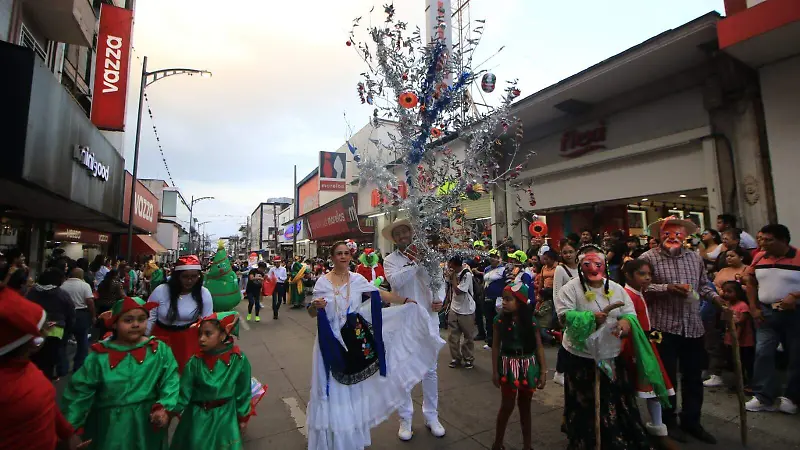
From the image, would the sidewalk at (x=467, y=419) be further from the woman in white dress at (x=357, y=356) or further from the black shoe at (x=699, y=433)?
the woman in white dress at (x=357, y=356)

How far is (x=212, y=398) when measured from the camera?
2.80 m

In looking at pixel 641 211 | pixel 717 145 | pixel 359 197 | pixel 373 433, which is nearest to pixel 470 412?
pixel 373 433

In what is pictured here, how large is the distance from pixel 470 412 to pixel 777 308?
357 centimetres

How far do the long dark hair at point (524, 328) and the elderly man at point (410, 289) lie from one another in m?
0.65

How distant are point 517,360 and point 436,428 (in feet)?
3.79

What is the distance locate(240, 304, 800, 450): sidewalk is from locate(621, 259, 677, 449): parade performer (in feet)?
1.32

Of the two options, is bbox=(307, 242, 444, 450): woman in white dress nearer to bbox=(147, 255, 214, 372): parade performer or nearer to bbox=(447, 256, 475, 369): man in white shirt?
bbox=(147, 255, 214, 372): parade performer

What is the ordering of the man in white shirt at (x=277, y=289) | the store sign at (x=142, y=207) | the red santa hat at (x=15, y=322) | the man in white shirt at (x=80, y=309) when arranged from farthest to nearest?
the store sign at (x=142, y=207), the man in white shirt at (x=277, y=289), the man in white shirt at (x=80, y=309), the red santa hat at (x=15, y=322)

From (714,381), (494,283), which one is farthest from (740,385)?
(494,283)

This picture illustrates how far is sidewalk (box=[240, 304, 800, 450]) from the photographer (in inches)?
141

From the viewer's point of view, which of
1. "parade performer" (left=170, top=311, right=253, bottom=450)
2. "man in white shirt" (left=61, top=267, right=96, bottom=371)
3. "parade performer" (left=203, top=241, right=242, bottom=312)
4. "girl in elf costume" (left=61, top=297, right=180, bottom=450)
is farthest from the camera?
"man in white shirt" (left=61, top=267, right=96, bottom=371)

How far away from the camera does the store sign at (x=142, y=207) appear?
14833 mm

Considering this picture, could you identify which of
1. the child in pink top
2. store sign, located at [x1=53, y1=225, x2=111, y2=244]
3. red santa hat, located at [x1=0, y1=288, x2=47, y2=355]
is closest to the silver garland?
red santa hat, located at [x1=0, y1=288, x2=47, y2=355]

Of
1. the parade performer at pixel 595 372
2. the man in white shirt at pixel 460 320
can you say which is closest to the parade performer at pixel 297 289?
the man in white shirt at pixel 460 320
